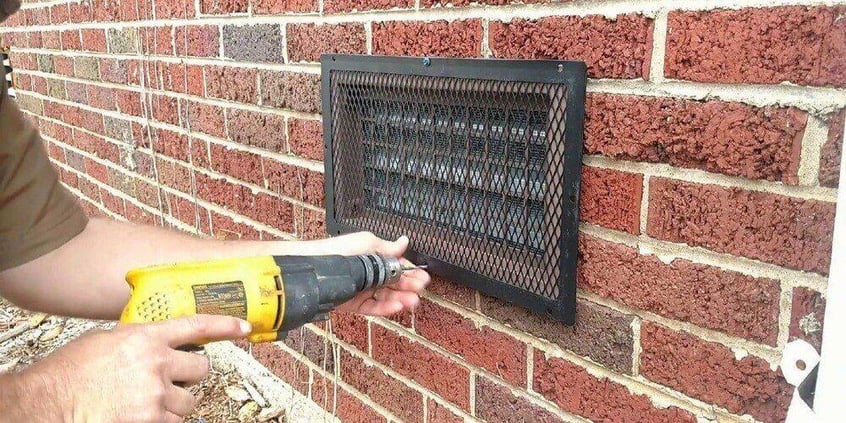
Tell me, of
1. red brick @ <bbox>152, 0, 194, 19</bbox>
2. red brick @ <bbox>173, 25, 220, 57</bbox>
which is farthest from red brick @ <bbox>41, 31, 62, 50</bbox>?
red brick @ <bbox>173, 25, 220, 57</bbox>

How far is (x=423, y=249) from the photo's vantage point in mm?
1819

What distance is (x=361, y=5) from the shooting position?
1.87m

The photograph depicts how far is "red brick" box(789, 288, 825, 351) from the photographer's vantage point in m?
1.06

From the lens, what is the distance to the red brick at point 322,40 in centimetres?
191

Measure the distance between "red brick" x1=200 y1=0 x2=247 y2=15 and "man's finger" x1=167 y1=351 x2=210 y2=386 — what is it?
1.40 metres

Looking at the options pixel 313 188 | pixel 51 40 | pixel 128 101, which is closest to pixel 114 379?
pixel 313 188

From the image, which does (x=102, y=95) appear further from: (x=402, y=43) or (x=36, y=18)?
(x=402, y=43)

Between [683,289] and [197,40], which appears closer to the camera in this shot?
[683,289]

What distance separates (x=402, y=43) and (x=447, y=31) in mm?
171

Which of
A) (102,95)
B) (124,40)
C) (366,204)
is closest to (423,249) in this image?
(366,204)

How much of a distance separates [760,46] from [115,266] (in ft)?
5.36

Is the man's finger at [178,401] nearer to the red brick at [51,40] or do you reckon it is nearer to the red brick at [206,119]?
the red brick at [206,119]

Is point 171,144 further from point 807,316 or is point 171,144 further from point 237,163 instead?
point 807,316

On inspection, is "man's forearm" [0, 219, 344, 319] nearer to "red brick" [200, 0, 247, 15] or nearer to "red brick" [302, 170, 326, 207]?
"red brick" [302, 170, 326, 207]
